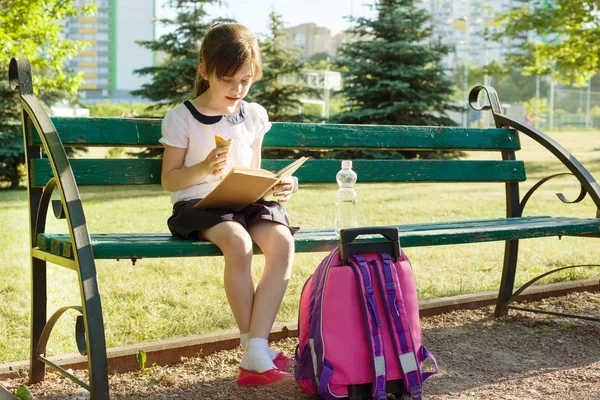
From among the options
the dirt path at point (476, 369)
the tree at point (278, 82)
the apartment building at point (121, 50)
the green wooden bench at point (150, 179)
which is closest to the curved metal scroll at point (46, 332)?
the green wooden bench at point (150, 179)

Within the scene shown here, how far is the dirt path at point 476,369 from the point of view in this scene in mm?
2920

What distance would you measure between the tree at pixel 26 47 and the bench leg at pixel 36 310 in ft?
30.0

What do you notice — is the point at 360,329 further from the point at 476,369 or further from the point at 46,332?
the point at 46,332

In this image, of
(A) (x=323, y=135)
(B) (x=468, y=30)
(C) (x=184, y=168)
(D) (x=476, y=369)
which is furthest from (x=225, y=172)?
(B) (x=468, y=30)

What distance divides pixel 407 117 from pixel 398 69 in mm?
937

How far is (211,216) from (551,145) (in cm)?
182

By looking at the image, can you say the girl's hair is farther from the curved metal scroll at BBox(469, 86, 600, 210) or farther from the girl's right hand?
the curved metal scroll at BBox(469, 86, 600, 210)

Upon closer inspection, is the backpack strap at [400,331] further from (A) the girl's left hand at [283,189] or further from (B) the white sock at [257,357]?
(A) the girl's left hand at [283,189]

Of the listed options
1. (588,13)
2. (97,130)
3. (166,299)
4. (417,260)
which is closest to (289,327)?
(166,299)

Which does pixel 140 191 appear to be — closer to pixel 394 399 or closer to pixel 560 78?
pixel 394 399

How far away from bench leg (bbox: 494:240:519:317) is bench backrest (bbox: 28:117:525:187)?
1.11 ft

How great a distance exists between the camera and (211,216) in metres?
2.80

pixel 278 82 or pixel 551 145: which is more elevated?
pixel 278 82

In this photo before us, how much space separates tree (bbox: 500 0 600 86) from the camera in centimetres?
1764
